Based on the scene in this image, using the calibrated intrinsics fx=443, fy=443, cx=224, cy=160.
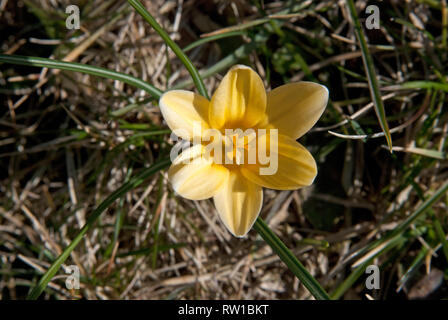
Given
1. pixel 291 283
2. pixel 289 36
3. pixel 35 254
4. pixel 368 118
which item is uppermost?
pixel 289 36

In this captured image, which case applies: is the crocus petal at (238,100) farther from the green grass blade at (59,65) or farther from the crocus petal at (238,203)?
the green grass blade at (59,65)

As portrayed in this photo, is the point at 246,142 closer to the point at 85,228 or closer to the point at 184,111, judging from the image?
the point at 184,111

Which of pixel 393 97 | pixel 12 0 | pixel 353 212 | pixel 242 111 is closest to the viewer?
pixel 242 111

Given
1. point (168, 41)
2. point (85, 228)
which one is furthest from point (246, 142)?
point (85, 228)

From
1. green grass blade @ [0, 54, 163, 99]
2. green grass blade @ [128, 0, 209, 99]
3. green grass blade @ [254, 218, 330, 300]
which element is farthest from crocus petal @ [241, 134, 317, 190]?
green grass blade @ [0, 54, 163, 99]

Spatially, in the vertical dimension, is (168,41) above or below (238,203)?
above
